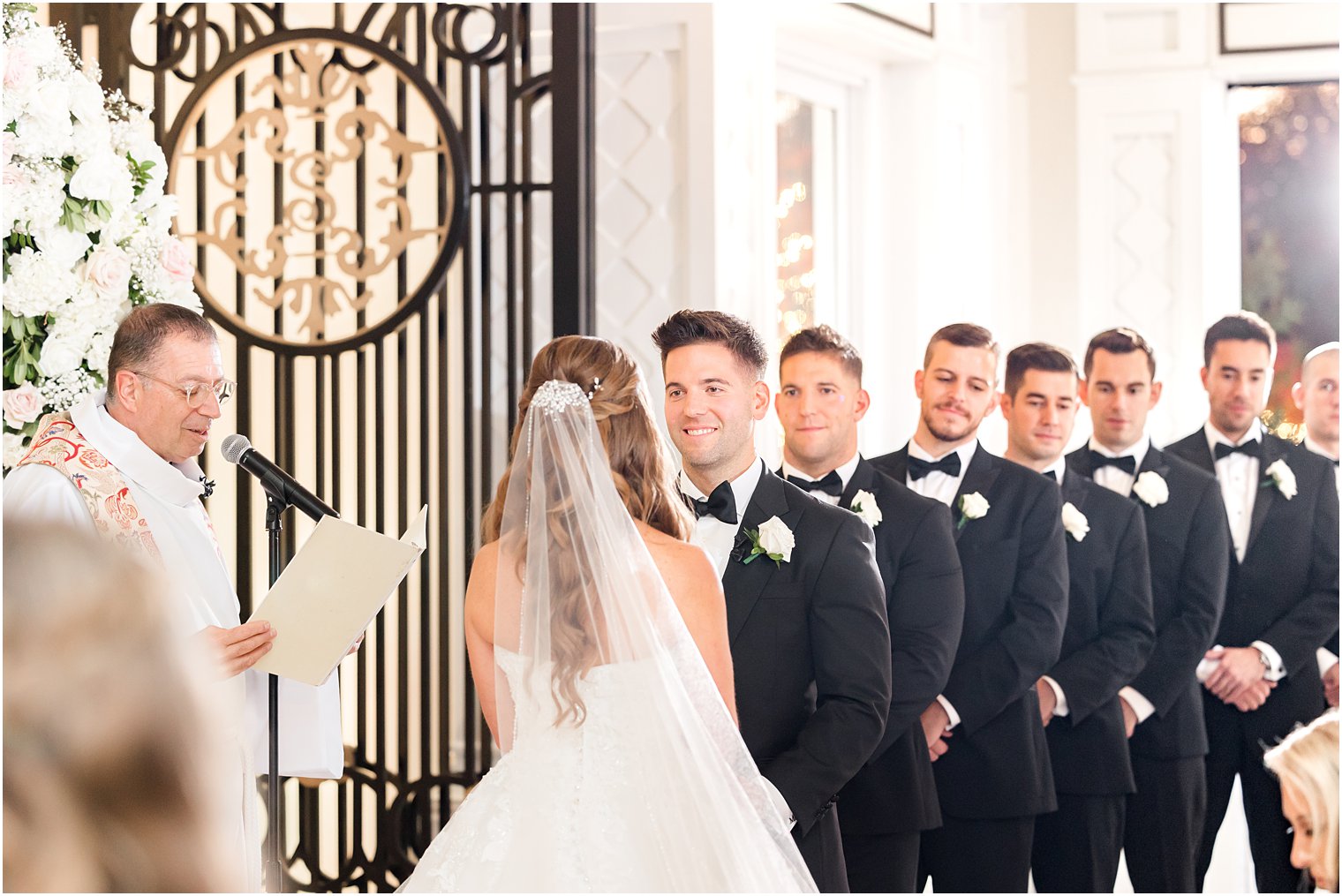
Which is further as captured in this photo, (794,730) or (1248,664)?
(1248,664)

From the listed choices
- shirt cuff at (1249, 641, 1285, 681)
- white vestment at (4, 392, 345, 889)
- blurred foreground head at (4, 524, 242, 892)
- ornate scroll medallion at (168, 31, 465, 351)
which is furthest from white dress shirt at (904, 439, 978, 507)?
blurred foreground head at (4, 524, 242, 892)

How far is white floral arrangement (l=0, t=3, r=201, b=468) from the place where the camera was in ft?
9.46

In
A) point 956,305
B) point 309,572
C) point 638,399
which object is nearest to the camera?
point 638,399

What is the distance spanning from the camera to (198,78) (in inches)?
149

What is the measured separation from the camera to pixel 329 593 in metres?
2.63

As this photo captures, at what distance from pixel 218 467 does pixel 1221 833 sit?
3533 millimetres

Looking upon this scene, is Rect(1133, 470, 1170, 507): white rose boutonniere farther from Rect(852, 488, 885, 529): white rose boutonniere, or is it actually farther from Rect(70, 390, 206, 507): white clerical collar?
Rect(70, 390, 206, 507): white clerical collar

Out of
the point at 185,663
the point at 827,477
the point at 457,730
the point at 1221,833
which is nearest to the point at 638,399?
the point at 827,477

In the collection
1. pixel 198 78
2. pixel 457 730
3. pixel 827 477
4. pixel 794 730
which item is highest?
pixel 198 78

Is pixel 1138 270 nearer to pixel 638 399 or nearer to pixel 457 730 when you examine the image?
pixel 457 730

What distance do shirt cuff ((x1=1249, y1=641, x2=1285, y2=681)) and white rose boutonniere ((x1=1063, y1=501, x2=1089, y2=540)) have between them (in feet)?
1.84

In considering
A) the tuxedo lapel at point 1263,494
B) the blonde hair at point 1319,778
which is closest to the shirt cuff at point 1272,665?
the tuxedo lapel at point 1263,494

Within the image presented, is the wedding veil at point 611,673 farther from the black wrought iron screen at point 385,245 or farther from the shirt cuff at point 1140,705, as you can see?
the shirt cuff at point 1140,705

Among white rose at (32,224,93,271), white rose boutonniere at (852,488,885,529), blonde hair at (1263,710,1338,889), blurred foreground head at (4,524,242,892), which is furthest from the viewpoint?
white rose boutonniere at (852,488,885,529)
